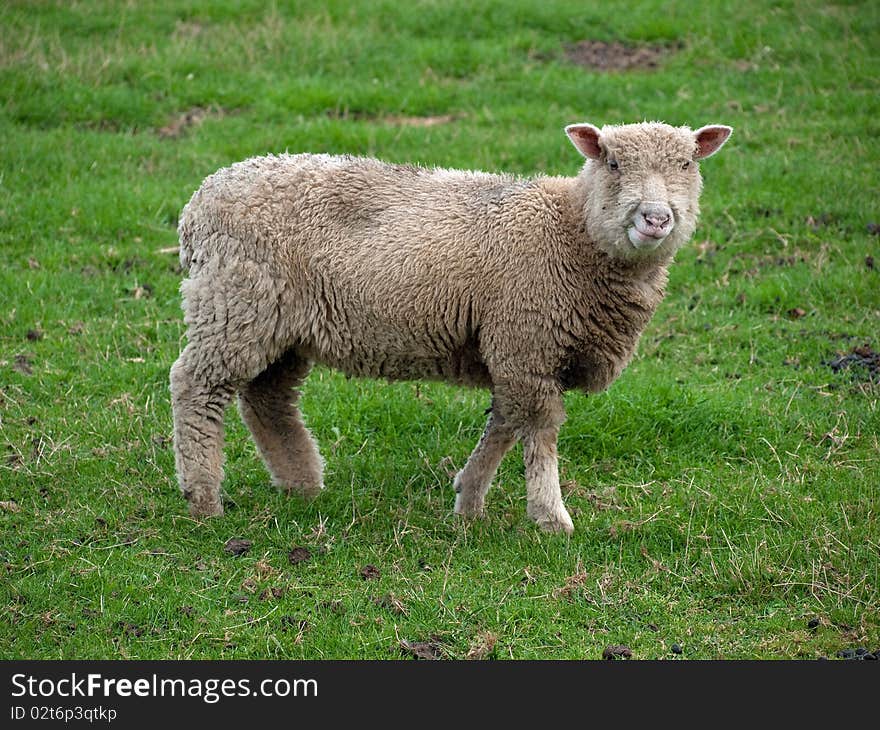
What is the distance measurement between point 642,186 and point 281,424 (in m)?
2.49

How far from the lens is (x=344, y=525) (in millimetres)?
7031

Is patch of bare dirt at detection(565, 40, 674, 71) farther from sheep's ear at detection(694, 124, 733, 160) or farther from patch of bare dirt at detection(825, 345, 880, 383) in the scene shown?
sheep's ear at detection(694, 124, 733, 160)

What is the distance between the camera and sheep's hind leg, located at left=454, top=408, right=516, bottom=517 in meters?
7.14

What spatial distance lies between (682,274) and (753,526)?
3885 mm

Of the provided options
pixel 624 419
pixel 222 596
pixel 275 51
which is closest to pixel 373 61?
pixel 275 51

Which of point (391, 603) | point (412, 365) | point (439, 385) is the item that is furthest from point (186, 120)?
point (391, 603)

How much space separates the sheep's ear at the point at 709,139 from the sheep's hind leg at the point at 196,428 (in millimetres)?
2815

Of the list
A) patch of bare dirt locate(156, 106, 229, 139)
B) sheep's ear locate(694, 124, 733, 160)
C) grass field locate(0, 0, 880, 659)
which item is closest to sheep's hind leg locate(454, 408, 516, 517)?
grass field locate(0, 0, 880, 659)

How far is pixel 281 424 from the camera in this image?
7.45 meters

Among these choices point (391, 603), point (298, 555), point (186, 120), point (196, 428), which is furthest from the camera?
point (186, 120)

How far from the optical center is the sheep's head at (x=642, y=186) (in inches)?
252

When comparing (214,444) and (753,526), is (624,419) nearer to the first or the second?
(753,526)

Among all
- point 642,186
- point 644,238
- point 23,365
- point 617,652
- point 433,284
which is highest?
point 642,186

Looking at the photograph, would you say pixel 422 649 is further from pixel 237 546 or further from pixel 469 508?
pixel 469 508
